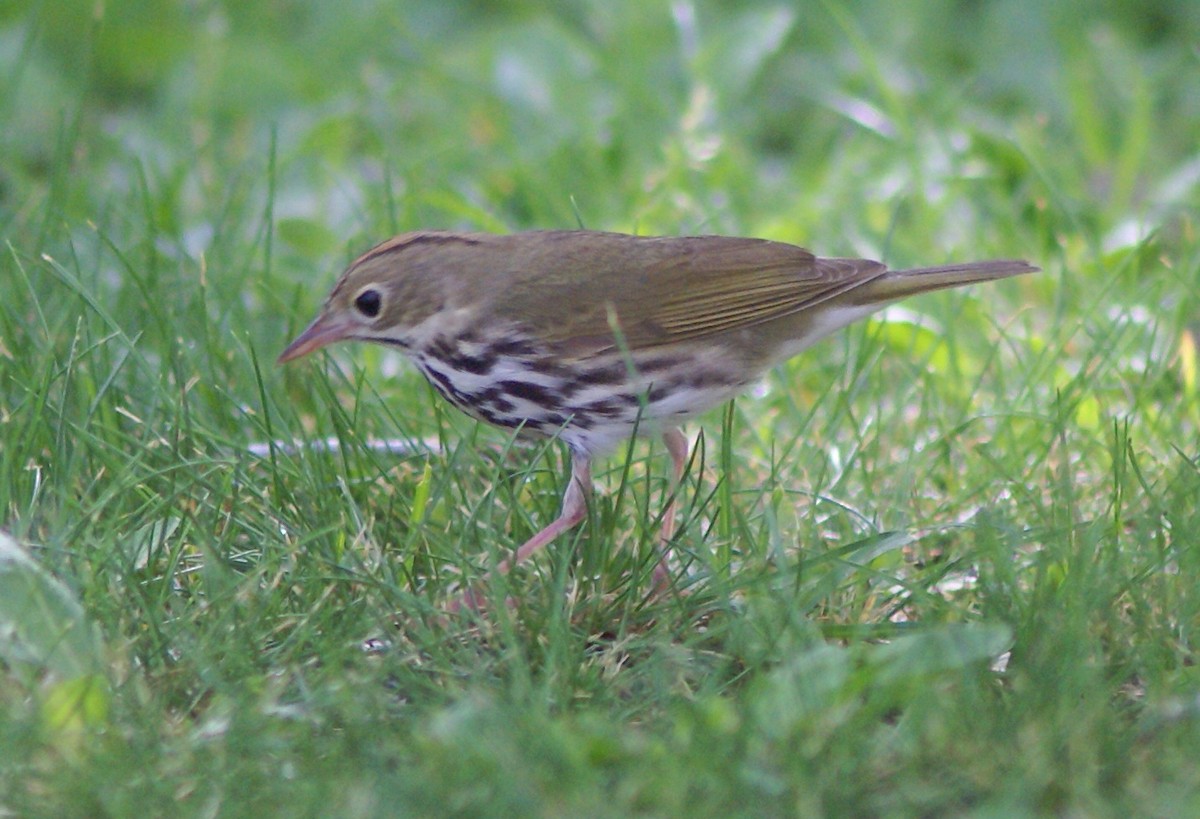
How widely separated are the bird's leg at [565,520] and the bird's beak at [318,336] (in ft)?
1.92

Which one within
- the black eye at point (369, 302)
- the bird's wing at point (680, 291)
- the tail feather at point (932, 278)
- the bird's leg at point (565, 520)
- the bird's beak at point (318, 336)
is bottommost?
the bird's leg at point (565, 520)

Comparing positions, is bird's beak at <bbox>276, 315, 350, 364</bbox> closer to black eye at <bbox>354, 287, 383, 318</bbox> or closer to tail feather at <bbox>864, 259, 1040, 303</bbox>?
black eye at <bbox>354, 287, 383, 318</bbox>

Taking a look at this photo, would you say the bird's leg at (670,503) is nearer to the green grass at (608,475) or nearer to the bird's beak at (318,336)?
the green grass at (608,475)

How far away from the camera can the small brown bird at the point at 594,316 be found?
3.38 metres

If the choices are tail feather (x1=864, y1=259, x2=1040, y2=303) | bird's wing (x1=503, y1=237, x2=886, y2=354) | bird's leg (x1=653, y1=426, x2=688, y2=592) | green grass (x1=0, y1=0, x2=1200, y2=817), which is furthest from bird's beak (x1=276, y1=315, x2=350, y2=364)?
tail feather (x1=864, y1=259, x2=1040, y2=303)

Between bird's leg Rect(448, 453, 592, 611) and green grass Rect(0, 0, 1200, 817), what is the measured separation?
0.18 feet

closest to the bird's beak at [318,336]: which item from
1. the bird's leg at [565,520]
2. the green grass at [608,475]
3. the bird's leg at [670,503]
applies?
the green grass at [608,475]

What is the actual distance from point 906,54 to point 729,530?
3614 mm

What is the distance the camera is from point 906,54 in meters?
6.28

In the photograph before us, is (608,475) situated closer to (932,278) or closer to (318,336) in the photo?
(318,336)

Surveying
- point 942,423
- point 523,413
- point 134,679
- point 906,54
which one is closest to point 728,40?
point 906,54

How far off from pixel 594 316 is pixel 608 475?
34cm

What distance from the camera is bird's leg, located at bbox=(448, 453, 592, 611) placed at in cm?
301

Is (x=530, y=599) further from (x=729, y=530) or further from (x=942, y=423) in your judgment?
(x=942, y=423)
